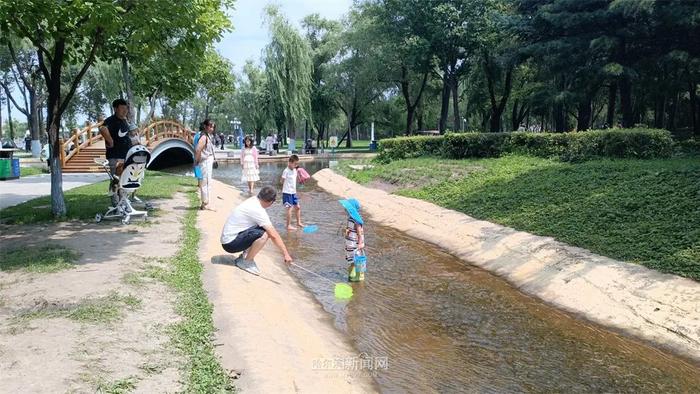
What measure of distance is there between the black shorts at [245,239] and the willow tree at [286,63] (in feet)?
108

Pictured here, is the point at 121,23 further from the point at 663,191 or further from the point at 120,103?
the point at 663,191

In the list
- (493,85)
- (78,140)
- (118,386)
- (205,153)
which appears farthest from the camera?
(493,85)

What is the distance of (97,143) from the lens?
78.3 ft

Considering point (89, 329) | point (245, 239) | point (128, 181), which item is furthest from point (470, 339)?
point (128, 181)

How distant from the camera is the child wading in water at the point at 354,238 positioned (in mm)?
7500

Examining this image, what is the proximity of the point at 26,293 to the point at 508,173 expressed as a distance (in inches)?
504

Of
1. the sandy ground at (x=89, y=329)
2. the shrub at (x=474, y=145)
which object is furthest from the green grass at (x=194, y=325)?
the shrub at (x=474, y=145)

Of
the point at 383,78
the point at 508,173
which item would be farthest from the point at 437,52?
the point at 508,173

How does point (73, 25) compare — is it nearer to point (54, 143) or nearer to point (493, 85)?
point (54, 143)

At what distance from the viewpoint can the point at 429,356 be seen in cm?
578

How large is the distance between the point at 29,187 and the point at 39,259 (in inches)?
381

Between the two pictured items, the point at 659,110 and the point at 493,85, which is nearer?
the point at 659,110

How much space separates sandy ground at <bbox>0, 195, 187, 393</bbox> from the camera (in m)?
3.81

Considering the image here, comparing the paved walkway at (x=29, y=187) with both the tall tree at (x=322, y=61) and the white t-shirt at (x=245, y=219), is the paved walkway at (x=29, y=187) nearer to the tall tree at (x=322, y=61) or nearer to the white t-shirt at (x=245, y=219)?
the white t-shirt at (x=245, y=219)
